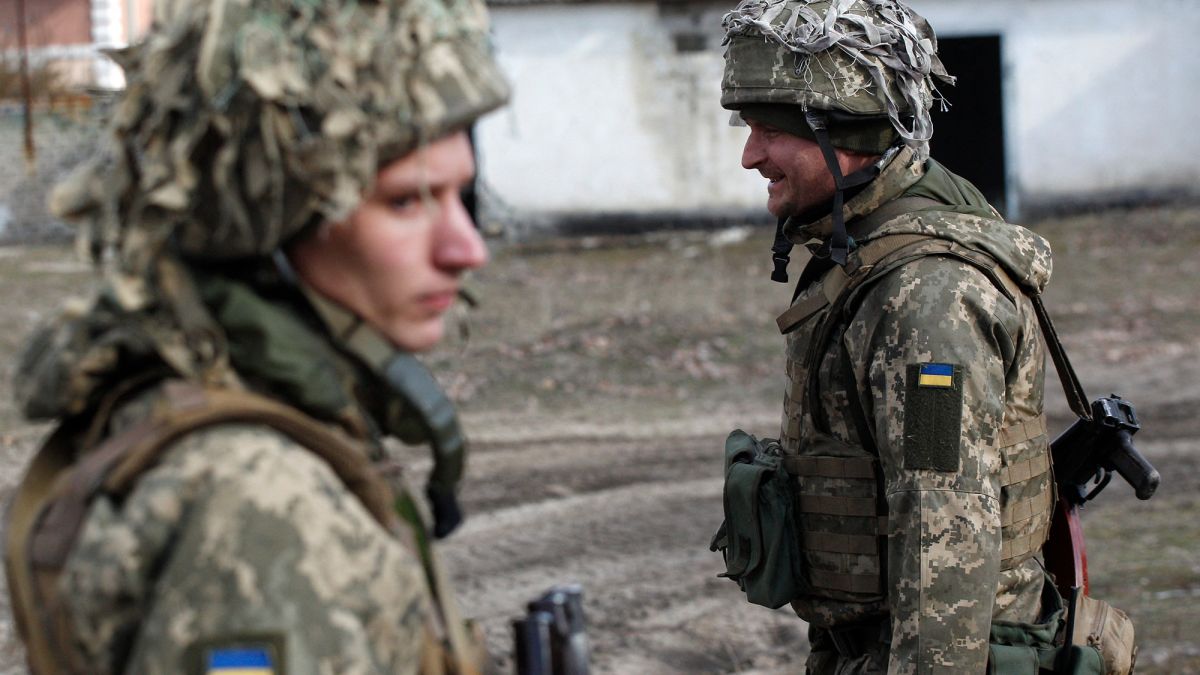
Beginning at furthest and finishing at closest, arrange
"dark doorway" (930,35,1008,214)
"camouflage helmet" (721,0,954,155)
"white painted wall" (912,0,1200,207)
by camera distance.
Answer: "dark doorway" (930,35,1008,214) < "white painted wall" (912,0,1200,207) < "camouflage helmet" (721,0,954,155)

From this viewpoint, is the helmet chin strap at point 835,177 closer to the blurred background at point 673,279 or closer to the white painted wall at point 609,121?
the blurred background at point 673,279

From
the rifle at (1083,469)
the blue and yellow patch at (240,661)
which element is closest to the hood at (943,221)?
the rifle at (1083,469)

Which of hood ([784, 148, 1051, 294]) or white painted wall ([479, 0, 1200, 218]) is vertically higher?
hood ([784, 148, 1051, 294])

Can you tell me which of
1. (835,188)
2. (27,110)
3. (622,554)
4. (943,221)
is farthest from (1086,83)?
(943,221)

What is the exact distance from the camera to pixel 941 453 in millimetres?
2980

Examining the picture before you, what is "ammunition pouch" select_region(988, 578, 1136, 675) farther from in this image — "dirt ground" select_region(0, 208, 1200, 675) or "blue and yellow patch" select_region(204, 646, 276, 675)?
"blue and yellow patch" select_region(204, 646, 276, 675)

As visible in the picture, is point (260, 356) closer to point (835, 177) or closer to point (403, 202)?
point (403, 202)

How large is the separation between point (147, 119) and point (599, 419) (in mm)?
8284

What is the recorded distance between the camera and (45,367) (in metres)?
1.77

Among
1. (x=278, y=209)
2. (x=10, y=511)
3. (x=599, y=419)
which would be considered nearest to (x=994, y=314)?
(x=278, y=209)

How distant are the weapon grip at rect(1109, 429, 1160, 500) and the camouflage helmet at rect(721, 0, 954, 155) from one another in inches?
34.7

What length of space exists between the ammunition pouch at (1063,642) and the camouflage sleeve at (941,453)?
191 millimetres

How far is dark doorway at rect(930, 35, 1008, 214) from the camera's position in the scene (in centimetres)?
1791

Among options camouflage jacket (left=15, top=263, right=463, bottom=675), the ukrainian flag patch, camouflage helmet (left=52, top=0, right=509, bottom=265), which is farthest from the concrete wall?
camouflage jacket (left=15, top=263, right=463, bottom=675)
